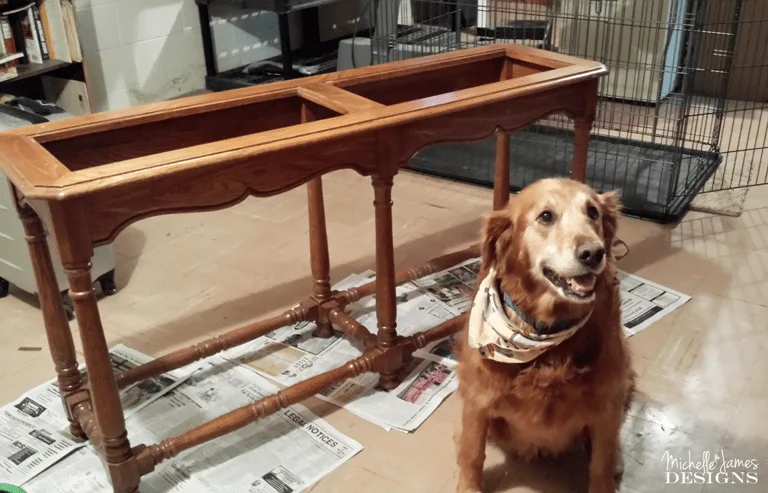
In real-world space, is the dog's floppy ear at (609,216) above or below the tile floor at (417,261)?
above

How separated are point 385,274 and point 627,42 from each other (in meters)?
2.36

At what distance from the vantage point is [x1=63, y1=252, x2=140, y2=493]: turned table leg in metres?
1.20

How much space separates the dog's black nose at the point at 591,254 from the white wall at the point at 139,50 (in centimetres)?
264

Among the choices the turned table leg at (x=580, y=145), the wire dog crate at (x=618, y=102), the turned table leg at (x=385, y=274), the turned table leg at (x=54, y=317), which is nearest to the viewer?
the turned table leg at (x=54, y=317)

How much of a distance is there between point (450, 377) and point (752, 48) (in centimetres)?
288

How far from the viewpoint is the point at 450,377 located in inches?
68.9

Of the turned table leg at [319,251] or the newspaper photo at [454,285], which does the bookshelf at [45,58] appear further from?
the newspaper photo at [454,285]

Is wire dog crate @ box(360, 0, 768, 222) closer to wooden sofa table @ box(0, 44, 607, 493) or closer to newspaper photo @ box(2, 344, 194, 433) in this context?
wooden sofa table @ box(0, 44, 607, 493)

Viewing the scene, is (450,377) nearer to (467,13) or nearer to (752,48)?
(467,13)

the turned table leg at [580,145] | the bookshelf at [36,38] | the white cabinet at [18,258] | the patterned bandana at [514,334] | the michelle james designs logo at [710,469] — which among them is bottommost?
the michelle james designs logo at [710,469]

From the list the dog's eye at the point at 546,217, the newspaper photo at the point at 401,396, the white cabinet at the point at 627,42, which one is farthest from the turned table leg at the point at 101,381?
the white cabinet at the point at 627,42

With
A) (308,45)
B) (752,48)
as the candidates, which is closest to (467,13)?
(308,45)

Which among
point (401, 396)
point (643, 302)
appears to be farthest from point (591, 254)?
point (643, 302)

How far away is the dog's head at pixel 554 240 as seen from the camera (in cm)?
116
